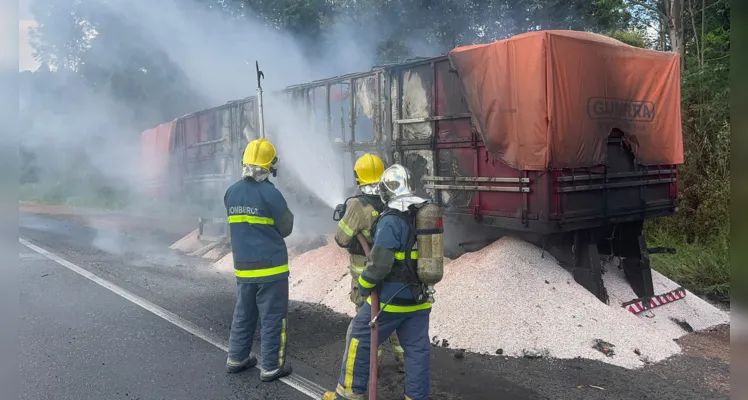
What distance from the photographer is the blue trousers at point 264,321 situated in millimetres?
4359

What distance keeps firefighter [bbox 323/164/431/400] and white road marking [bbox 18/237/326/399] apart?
0.69 meters

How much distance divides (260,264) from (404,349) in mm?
1511

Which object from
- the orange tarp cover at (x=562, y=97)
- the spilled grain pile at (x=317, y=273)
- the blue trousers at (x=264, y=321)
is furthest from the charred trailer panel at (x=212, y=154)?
the blue trousers at (x=264, y=321)

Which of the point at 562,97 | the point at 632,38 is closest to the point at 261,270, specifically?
the point at 562,97

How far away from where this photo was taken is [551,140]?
5285 mm

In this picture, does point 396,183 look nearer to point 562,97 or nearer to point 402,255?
point 402,255

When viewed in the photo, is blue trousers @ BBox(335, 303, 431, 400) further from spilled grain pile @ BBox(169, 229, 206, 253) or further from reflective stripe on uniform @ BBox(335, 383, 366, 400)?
spilled grain pile @ BBox(169, 229, 206, 253)

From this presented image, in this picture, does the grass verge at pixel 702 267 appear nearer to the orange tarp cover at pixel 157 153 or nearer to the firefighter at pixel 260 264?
the firefighter at pixel 260 264

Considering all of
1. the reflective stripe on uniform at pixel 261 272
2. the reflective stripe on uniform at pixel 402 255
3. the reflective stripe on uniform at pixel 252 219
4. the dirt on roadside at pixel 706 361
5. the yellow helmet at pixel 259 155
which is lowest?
the dirt on roadside at pixel 706 361

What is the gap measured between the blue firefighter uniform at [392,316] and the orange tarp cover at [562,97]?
253 cm

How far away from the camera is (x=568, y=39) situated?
5.39 m

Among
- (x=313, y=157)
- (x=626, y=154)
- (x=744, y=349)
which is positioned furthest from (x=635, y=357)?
(x=313, y=157)

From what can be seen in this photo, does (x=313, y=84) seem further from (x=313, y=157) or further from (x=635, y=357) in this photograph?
(x=635, y=357)

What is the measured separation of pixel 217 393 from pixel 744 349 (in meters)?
3.85
